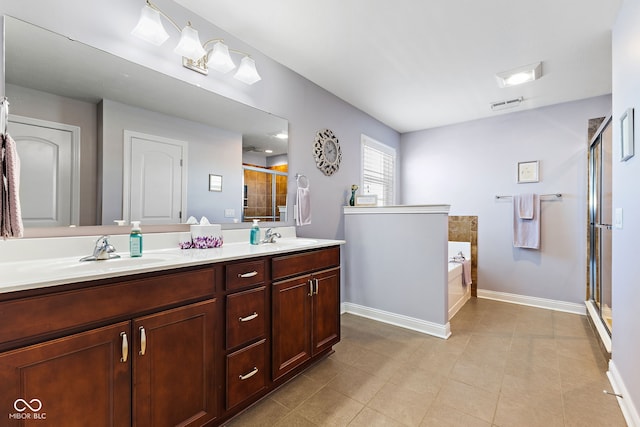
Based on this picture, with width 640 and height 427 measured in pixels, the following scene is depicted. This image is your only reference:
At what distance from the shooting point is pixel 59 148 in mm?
1443

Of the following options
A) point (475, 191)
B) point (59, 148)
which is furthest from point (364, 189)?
point (59, 148)

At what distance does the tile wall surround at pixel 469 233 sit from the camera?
399 cm

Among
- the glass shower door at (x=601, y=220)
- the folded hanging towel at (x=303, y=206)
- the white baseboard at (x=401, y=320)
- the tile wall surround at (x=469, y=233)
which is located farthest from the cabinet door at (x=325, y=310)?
the tile wall surround at (x=469, y=233)

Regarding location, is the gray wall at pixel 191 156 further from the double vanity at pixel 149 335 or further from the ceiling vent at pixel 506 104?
the ceiling vent at pixel 506 104

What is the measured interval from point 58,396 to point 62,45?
63.0 inches

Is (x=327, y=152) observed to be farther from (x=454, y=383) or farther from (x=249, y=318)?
(x=454, y=383)

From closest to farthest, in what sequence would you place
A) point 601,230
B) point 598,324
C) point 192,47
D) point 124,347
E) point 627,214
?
point 124,347 < point 627,214 < point 192,47 < point 598,324 < point 601,230

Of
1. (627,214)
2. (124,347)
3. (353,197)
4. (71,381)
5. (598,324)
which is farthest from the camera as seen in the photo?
(353,197)

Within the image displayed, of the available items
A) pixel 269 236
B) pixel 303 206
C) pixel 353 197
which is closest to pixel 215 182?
pixel 269 236

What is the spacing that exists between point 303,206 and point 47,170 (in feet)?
5.89

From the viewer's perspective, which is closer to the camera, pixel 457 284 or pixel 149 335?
pixel 149 335

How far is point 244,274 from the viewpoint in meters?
1.59

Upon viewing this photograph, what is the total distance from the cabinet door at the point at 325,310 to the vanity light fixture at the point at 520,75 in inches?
96.4

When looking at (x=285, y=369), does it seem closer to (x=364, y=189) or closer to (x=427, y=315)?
(x=427, y=315)
